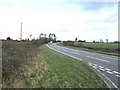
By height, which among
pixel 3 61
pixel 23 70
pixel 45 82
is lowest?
pixel 45 82

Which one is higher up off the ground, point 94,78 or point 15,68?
point 15,68

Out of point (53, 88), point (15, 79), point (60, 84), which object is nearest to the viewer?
point (15, 79)

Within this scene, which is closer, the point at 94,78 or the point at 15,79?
the point at 15,79

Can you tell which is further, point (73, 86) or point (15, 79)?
point (73, 86)

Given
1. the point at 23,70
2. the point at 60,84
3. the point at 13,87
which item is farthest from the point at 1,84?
the point at 60,84

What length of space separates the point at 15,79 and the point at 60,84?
2308 millimetres

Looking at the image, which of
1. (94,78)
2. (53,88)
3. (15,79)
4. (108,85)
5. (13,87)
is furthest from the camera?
(94,78)

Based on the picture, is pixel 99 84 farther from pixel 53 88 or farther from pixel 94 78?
pixel 53 88

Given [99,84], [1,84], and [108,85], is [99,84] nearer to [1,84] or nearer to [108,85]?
[108,85]

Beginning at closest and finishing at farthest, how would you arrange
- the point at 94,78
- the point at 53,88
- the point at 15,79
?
the point at 15,79, the point at 53,88, the point at 94,78

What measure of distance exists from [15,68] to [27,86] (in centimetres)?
120

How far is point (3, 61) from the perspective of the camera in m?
6.44

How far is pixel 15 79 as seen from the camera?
5.89m

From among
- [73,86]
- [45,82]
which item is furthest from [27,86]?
[73,86]
